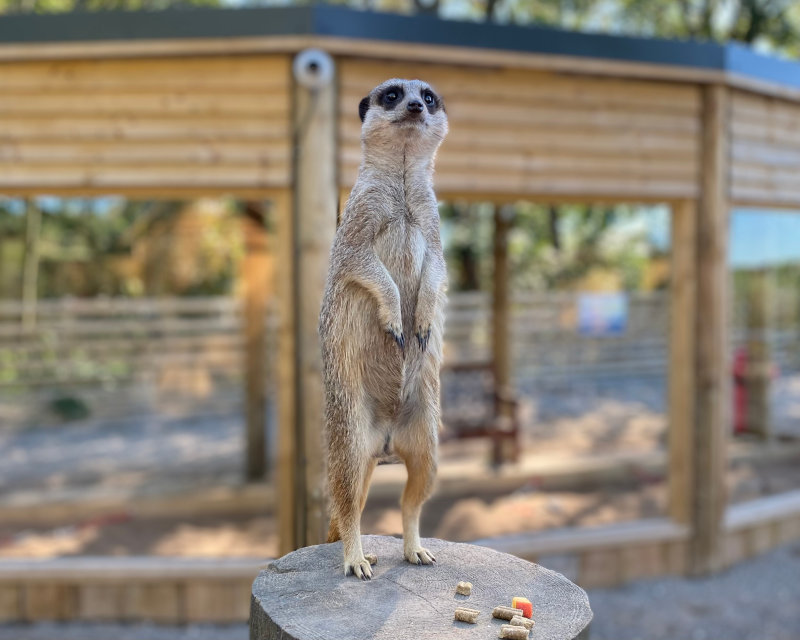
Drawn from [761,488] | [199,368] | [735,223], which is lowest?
[761,488]

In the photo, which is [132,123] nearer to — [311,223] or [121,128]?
[121,128]

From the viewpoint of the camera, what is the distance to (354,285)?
1.76 metres

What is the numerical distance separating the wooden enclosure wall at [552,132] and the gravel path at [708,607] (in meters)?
2.65

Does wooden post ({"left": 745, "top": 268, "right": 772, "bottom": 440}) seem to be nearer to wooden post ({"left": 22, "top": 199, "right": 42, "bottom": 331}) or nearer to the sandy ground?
the sandy ground

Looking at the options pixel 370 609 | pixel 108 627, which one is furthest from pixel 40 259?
pixel 370 609

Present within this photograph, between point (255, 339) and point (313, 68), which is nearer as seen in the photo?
point (313, 68)

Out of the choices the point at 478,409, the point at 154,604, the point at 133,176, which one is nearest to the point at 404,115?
the point at 133,176

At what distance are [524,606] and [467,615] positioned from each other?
139 millimetres

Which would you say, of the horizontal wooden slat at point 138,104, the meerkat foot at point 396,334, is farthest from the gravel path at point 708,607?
the horizontal wooden slat at point 138,104

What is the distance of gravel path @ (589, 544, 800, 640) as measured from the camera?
414cm

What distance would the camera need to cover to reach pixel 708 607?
4.38m

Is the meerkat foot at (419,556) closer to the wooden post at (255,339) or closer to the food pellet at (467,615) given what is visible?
the food pellet at (467,615)

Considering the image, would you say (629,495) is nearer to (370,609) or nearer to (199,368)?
(370,609)

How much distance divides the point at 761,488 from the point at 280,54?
519cm
